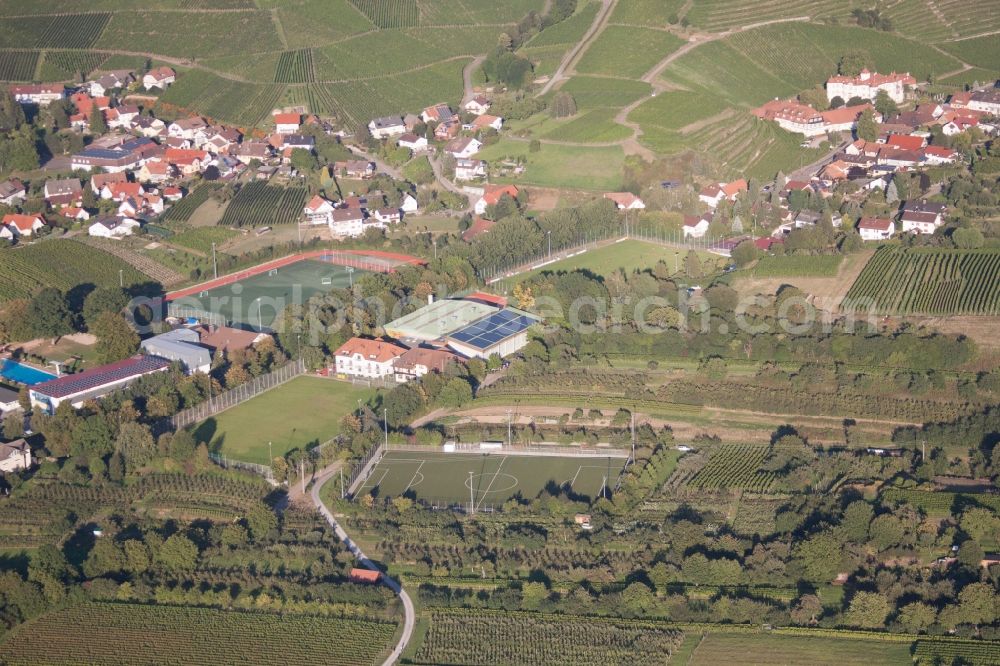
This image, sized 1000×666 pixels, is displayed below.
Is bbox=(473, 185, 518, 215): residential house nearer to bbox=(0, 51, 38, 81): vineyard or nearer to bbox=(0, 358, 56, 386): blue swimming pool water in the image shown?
bbox=(0, 358, 56, 386): blue swimming pool water

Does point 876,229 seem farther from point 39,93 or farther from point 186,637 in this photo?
point 39,93

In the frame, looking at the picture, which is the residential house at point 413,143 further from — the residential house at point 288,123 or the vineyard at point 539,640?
the vineyard at point 539,640

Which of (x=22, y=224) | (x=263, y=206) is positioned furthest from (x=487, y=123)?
(x=22, y=224)

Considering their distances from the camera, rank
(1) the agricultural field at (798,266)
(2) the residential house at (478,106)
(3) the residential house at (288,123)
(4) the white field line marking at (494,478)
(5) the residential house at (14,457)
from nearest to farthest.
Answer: (4) the white field line marking at (494,478)
(5) the residential house at (14,457)
(1) the agricultural field at (798,266)
(3) the residential house at (288,123)
(2) the residential house at (478,106)

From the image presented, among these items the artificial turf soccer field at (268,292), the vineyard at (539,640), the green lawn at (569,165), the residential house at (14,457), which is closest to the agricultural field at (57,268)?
the artificial turf soccer field at (268,292)

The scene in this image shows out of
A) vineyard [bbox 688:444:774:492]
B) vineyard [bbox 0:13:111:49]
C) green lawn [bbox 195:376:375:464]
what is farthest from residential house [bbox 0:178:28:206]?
vineyard [bbox 688:444:774:492]

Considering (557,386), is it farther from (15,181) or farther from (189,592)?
(15,181)

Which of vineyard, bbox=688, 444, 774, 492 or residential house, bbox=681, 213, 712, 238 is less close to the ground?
residential house, bbox=681, 213, 712, 238
